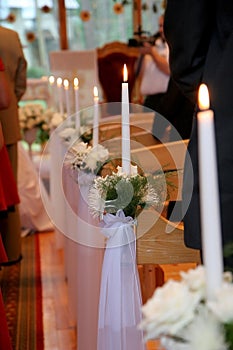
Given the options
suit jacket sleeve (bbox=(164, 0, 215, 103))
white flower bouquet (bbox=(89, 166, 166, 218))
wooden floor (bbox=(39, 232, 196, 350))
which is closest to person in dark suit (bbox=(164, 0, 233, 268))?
suit jacket sleeve (bbox=(164, 0, 215, 103))

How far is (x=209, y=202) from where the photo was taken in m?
0.90

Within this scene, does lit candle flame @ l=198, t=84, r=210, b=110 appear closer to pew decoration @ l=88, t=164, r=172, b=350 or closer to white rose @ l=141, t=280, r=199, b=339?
white rose @ l=141, t=280, r=199, b=339

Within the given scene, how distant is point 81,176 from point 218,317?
146 cm

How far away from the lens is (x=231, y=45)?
1.45 meters

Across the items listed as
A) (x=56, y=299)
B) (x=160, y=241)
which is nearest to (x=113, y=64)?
(x=56, y=299)

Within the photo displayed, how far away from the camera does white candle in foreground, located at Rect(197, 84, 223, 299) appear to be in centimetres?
89

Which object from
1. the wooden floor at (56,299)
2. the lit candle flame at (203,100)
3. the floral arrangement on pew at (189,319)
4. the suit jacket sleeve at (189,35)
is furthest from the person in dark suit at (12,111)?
the floral arrangement on pew at (189,319)

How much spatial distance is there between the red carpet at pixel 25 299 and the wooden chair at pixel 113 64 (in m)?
2.63

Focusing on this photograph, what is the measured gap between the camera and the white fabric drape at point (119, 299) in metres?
1.92

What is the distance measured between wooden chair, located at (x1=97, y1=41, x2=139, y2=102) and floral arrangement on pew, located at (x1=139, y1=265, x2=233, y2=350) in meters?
6.18

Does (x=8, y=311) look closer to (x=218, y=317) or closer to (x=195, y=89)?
(x=195, y=89)

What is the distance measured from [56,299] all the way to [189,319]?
9.27 feet

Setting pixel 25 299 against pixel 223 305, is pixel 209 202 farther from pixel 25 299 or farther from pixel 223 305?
pixel 25 299

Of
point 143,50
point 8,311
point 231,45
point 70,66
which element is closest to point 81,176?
point 231,45
